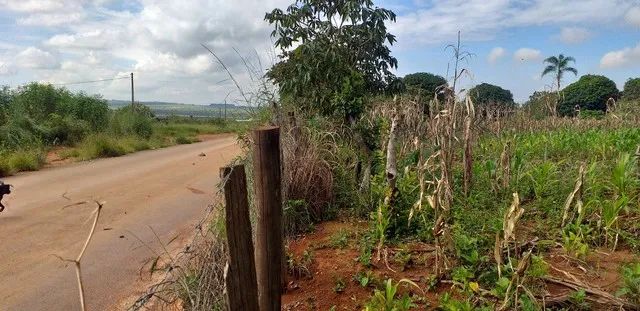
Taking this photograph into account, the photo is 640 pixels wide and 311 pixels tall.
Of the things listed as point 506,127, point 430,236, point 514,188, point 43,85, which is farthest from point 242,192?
point 43,85

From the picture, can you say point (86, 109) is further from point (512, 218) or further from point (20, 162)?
point (512, 218)

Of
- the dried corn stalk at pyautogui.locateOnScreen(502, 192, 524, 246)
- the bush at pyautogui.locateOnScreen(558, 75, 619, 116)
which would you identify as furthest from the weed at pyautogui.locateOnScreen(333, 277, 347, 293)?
the bush at pyautogui.locateOnScreen(558, 75, 619, 116)

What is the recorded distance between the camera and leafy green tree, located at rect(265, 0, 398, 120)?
7.61 m

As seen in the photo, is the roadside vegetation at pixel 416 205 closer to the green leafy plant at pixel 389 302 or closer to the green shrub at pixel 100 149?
the green leafy plant at pixel 389 302

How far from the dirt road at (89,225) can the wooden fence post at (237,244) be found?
Result: 688 mm

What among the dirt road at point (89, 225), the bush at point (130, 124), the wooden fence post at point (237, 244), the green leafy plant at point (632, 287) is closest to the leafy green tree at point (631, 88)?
the dirt road at point (89, 225)

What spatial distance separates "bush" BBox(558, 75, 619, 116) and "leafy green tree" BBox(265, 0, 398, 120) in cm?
2178

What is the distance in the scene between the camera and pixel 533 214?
4.80 m

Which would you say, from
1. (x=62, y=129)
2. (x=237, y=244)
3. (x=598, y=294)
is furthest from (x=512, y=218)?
(x=62, y=129)

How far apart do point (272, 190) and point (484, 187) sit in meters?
3.37

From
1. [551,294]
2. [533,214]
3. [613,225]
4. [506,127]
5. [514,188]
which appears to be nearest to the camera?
[551,294]

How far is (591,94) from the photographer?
27219 millimetres

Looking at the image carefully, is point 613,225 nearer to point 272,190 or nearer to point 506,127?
point 272,190

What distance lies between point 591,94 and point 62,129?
84.3 ft
